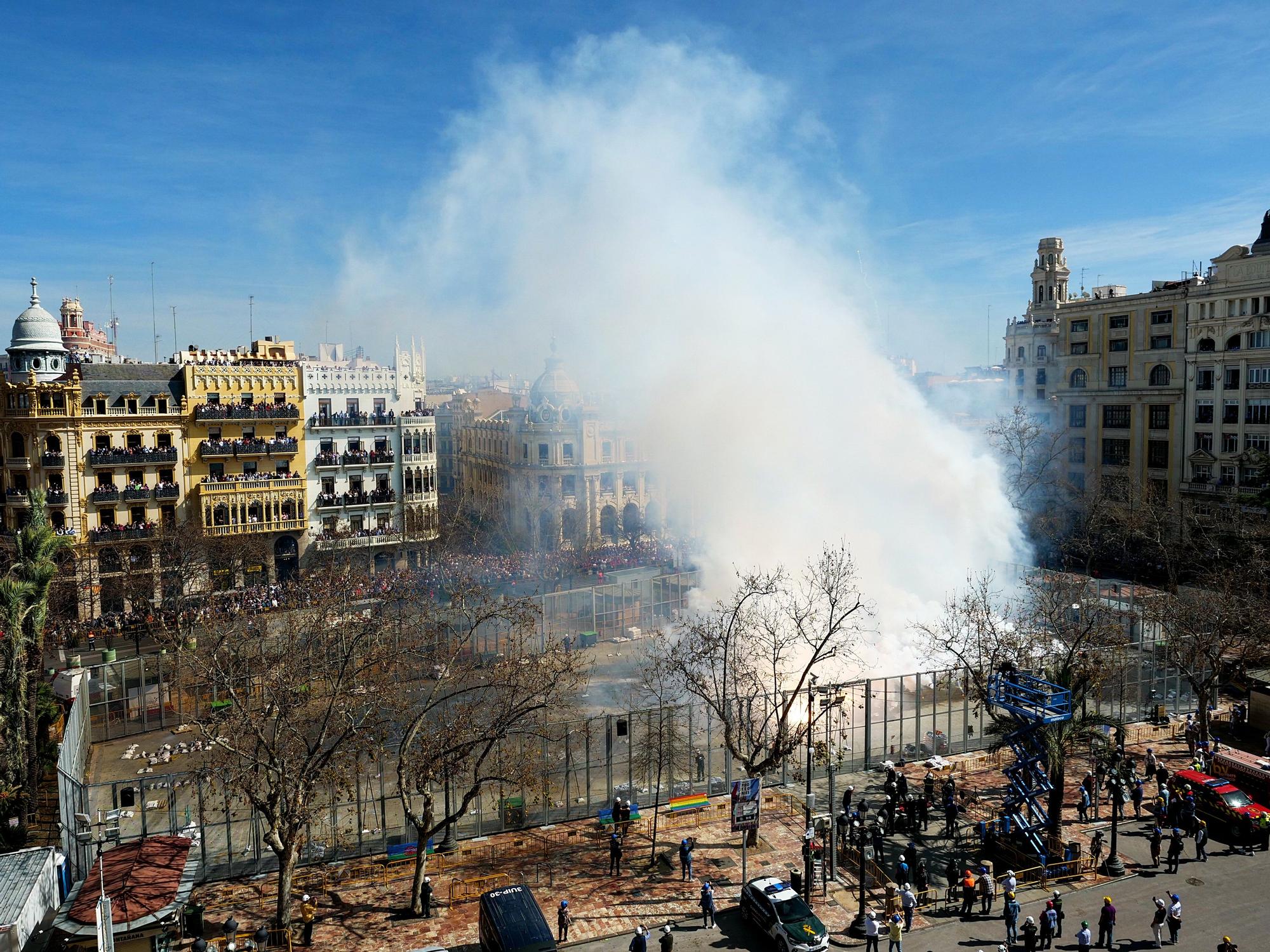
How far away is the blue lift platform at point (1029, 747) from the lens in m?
23.3

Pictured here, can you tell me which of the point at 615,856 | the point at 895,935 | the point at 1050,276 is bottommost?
the point at 615,856

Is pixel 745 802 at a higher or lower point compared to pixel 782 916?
higher

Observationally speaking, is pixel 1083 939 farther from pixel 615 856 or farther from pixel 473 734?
pixel 473 734

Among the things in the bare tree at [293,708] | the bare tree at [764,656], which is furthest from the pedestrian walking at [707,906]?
the bare tree at [293,708]

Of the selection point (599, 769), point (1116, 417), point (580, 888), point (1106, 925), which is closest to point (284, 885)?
point (580, 888)

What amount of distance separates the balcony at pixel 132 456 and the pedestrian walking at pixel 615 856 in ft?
134

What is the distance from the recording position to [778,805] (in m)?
27.7

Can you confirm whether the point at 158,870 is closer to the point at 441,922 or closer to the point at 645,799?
the point at 441,922

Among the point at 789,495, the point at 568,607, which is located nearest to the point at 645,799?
the point at 568,607

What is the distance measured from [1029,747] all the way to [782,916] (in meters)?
9.02

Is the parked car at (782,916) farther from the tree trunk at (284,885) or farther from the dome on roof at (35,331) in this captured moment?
the dome on roof at (35,331)

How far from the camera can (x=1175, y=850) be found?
23234 mm

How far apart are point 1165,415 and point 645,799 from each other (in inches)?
2112

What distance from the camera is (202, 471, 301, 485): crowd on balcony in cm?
5422
